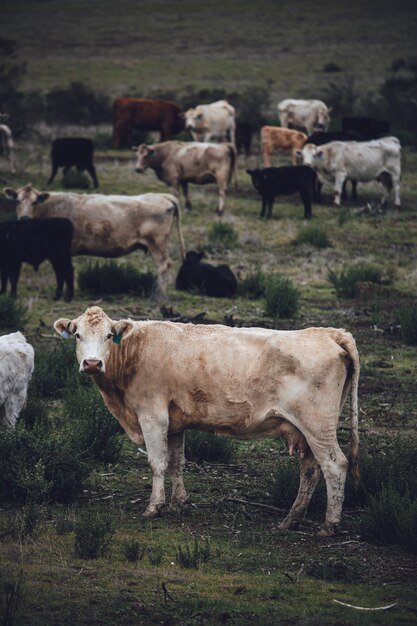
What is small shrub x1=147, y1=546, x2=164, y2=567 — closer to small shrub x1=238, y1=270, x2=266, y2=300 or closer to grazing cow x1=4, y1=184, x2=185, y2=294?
small shrub x1=238, y1=270, x2=266, y2=300

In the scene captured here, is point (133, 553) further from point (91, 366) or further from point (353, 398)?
point (353, 398)

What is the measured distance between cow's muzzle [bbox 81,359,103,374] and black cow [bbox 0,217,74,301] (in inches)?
335

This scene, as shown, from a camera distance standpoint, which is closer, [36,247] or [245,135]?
[36,247]

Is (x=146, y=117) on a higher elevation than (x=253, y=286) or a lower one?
lower

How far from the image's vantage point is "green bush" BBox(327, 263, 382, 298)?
1720 cm

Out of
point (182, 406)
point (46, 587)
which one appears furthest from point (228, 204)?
point (46, 587)

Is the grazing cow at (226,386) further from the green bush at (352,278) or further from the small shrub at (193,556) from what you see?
the green bush at (352,278)

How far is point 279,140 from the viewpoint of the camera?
28875 millimetres

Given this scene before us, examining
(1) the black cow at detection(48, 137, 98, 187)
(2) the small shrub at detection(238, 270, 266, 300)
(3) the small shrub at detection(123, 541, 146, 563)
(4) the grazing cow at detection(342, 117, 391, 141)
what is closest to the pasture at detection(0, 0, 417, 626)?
(3) the small shrub at detection(123, 541, 146, 563)

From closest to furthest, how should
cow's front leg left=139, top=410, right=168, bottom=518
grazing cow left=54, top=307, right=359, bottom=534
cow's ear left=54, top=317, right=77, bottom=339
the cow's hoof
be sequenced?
grazing cow left=54, top=307, right=359, bottom=534
the cow's hoof
cow's front leg left=139, top=410, right=168, bottom=518
cow's ear left=54, top=317, right=77, bottom=339

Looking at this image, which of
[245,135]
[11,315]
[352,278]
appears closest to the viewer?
[11,315]

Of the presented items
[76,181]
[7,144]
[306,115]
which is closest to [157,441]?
[76,181]

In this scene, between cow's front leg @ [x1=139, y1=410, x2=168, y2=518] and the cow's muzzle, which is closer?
the cow's muzzle

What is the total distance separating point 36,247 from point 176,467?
28.5ft
